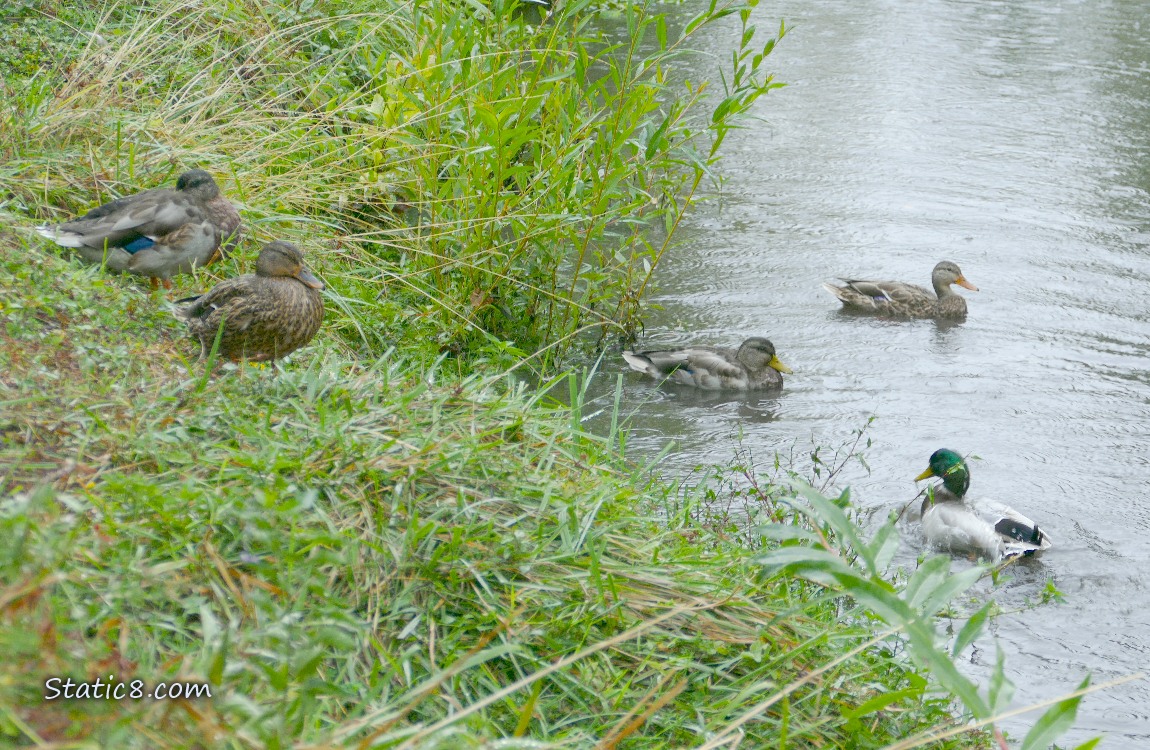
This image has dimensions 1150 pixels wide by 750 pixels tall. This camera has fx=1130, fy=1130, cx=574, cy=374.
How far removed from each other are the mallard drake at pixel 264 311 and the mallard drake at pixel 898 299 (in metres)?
4.74

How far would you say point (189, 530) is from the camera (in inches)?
112

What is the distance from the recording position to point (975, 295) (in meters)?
8.90

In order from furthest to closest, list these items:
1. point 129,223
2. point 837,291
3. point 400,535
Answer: point 837,291
point 129,223
point 400,535

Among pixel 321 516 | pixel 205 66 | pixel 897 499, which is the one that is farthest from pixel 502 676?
pixel 205 66

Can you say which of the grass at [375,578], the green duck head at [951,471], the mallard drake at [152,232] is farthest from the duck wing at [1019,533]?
the mallard drake at [152,232]

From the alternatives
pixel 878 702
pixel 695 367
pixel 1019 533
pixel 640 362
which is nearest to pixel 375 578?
pixel 878 702

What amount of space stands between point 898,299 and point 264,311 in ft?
17.7

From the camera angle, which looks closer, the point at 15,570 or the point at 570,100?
the point at 15,570

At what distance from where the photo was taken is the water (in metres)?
5.41

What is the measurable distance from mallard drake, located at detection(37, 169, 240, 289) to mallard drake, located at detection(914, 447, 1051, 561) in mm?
3675

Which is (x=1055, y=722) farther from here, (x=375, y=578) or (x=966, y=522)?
(x=966, y=522)

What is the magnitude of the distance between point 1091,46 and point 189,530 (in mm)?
15004

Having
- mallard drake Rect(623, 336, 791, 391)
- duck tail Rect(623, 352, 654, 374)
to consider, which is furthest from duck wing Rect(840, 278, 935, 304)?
duck tail Rect(623, 352, 654, 374)

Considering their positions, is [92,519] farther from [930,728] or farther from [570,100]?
[570,100]
